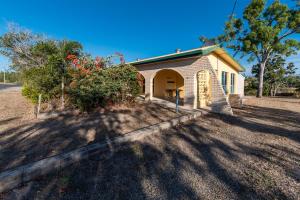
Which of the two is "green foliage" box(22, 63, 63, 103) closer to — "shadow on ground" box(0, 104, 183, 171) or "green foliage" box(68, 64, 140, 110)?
"green foliage" box(68, 64, 140, 110)

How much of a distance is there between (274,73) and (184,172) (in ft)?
80.1

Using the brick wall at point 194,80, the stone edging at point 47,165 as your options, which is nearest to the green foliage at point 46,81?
the stone edging at point 47,165

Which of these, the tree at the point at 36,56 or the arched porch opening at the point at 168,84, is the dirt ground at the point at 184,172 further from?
the arched porch opening at the point at 168,84

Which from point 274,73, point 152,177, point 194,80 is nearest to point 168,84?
point 194,80

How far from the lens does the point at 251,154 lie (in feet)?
9.90

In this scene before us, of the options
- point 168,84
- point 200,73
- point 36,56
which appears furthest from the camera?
point 168,84

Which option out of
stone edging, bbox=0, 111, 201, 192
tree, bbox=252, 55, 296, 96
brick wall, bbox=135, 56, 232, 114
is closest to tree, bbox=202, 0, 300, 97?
tree, bbox=252, 55, 296, 96

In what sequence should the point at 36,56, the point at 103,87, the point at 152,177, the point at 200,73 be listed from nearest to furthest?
the point at 152,177
the point at 103,87
the point at 200,73
the point at 36,56

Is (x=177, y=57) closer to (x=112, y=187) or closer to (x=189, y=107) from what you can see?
(x=189, y=107)

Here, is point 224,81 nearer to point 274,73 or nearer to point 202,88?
point 202,88

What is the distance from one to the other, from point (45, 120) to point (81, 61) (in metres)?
3.30

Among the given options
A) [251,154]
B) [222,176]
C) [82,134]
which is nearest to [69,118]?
[82,134]

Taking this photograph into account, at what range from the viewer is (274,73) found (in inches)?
757

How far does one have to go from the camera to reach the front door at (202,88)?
7746mm
